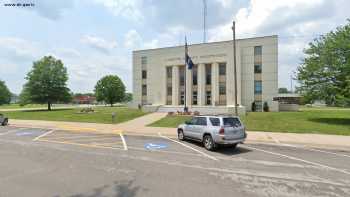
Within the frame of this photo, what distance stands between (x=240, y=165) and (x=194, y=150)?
3.09 m

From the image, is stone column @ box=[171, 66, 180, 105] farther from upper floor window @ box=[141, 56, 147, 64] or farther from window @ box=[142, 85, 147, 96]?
upper floor window @ box=[141, 56, 147, 64]

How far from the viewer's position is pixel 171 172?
6898 mm

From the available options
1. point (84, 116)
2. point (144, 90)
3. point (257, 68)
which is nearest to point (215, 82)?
point (257, 68)

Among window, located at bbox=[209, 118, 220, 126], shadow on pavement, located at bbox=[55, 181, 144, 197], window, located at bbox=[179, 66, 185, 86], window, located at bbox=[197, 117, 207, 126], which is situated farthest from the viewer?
window, located at bbox=[179, 66, 185, 86]

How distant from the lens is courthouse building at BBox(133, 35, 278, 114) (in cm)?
3375

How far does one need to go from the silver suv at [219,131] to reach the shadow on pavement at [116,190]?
569 centimetres

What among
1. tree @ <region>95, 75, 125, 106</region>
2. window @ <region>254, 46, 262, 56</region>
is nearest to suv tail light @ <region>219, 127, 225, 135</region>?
window @ <region>254, 46, 262, 56</region>

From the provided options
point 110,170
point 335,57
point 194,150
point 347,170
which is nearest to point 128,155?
point 110,170

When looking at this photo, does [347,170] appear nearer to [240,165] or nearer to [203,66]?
[240,165]

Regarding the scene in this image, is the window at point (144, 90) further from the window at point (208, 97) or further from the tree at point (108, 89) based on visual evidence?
the tree at point (108, 89)

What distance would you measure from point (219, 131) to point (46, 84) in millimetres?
42213

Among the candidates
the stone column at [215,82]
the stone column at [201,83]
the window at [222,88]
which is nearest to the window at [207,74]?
the stone column at [201,83]

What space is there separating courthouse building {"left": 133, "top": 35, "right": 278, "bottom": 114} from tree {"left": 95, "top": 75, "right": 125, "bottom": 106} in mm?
36113

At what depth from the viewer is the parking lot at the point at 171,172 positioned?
5355mm
